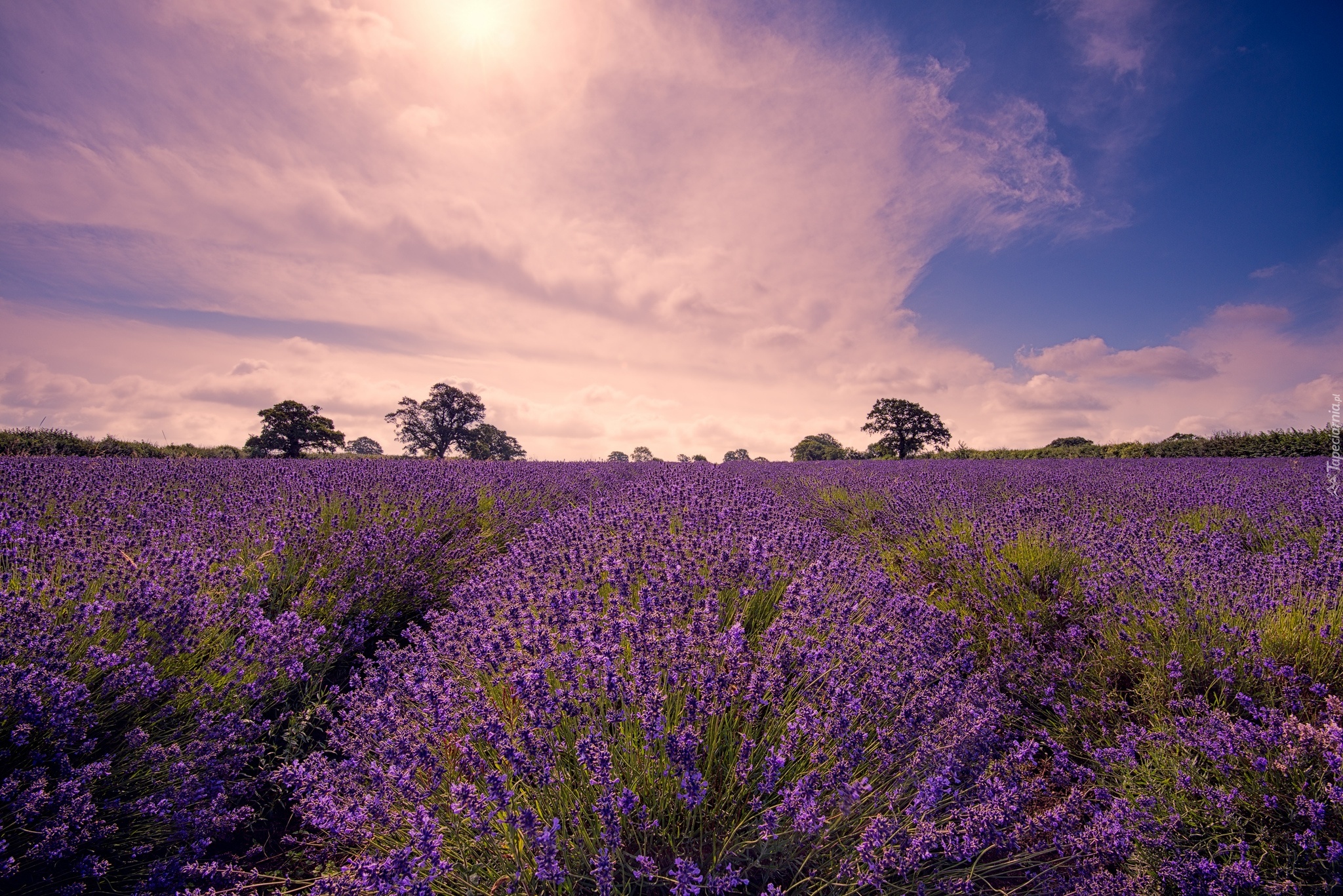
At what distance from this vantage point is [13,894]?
1.48 metres

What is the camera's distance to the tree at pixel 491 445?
3588 centimetres

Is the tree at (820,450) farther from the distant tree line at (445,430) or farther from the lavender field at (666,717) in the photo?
the lavender field at (666,717)

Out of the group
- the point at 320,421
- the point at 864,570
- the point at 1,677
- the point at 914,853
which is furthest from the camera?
the point at 320,421

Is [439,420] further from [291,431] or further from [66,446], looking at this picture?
[66,446]

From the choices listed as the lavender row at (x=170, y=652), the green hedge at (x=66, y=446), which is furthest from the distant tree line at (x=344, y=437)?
the lavender row at (x=170, y=652)

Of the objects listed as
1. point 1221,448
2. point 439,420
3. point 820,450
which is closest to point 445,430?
point 439,420

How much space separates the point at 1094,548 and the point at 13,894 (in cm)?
447

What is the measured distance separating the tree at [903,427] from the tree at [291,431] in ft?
102

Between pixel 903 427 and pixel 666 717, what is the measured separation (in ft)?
122

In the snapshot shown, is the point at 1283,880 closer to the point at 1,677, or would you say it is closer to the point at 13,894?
the point at 13,894

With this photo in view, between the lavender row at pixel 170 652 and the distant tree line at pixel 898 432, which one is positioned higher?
the distant tree line at pixel 898 432

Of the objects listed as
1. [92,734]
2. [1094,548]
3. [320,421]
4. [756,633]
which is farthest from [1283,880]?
A: [320,421]

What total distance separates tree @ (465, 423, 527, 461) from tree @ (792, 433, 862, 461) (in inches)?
698

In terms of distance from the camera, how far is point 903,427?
35.8 m
